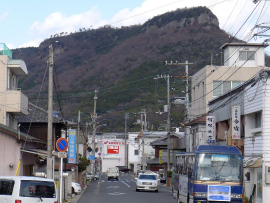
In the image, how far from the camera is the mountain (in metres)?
75.4

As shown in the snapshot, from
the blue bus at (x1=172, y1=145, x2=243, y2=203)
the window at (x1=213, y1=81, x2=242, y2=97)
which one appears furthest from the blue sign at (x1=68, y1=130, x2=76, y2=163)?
the window at (x1=213, y1=81, x2=242, y2=97)

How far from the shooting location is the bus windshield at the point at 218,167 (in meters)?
19.2

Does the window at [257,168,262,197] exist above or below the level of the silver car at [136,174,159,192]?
above

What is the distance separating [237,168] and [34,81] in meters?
62.9

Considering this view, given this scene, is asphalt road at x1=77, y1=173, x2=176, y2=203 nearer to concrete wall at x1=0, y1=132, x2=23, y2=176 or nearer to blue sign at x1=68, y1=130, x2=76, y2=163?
blue sign at x1=68, y1=130, x2=76, y2=163

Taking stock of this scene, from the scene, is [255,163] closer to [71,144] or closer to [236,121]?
[236,121]

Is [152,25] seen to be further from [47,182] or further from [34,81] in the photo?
[47,182]

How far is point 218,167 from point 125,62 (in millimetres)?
78477

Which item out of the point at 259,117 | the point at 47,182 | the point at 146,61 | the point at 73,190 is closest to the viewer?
the point at 47,182

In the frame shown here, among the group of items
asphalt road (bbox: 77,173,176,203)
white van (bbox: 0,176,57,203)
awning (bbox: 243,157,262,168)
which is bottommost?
asphalt road (bbox: 77,173,176,203)

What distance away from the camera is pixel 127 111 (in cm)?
8188

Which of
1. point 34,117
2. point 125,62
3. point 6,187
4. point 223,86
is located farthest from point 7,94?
point 125,62

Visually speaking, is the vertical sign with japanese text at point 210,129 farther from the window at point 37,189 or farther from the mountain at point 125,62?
the mountain at point 125,62

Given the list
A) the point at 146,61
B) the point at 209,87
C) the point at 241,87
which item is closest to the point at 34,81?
the point at 146,61
